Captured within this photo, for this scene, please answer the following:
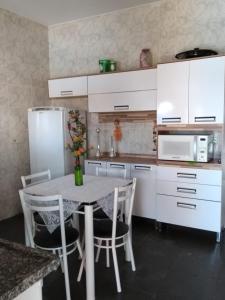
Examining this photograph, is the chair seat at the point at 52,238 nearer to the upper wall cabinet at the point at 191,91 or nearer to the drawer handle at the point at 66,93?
the upper wall cabinet at the point at 191,91

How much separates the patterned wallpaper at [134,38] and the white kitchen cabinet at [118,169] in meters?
0.51

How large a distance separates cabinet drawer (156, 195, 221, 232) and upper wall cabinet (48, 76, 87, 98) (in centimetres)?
186

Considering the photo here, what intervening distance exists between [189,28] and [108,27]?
1181mm

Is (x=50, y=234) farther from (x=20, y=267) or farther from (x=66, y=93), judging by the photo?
(x=66, y=93)

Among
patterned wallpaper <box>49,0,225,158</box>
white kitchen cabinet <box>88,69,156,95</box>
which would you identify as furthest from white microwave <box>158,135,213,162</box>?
white kitchen cabinet <box>88,69,156,95</box>

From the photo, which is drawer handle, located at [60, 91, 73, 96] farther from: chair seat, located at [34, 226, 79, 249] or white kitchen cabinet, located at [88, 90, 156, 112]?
chair seat, located at [34, 226, 79, 249]

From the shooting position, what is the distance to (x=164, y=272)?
2469mm

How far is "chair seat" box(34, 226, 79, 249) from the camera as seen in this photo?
2.08 metres

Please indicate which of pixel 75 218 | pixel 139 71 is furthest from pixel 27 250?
pixel 139 71

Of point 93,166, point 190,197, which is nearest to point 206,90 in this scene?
point 190,197

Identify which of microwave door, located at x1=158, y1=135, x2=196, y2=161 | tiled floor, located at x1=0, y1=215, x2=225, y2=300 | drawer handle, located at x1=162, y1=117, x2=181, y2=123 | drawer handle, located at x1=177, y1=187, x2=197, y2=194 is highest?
drawer handle, located at x1=162, y1=117, x2=181, y2=123

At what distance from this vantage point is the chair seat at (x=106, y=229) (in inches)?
89.0

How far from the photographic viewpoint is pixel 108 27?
401 centimetres

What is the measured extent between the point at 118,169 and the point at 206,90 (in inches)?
51.4
